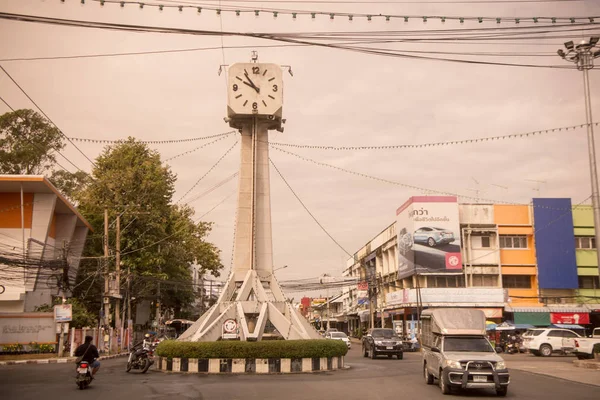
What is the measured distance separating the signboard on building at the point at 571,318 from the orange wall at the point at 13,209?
4277cm

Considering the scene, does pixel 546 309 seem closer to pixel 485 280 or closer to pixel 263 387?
pixel 485 280

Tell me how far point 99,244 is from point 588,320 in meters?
42.9

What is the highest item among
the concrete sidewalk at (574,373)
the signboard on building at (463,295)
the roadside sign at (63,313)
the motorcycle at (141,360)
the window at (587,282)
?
the window at (587,282)

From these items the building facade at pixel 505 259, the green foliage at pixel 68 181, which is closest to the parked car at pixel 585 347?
the building facade at pixel 505 259

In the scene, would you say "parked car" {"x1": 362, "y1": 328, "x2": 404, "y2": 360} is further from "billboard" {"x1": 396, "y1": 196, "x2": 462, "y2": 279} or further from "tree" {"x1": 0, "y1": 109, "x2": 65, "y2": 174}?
"tree" {"x1": 0, "y1": 109, "x2": 65, "y2": 174}

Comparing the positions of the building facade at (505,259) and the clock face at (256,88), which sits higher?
the clock face at (256,88)

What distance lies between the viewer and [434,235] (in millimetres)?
53031

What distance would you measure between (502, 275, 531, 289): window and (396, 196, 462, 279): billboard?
16.5 ft

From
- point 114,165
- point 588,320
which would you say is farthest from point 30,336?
point 588,320

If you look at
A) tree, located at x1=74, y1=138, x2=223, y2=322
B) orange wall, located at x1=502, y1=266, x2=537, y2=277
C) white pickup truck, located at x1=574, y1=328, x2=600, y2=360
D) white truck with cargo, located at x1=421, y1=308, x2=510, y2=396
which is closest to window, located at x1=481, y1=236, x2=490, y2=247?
orange wall, located at x1=502, y1=266, x2=537, y2=277

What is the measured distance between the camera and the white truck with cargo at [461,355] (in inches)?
573

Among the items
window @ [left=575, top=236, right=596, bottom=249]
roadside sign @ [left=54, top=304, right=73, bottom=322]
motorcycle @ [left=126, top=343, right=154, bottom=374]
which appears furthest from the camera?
window @ [left=575, top=236, right=596, bottom=249]

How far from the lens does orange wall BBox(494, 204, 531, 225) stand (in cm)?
5434

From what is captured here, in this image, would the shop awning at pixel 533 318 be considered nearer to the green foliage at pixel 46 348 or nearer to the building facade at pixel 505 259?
the building facade at pixel 505 259
